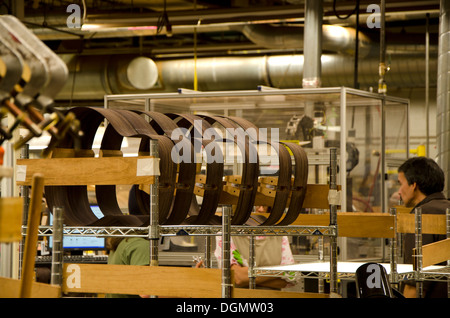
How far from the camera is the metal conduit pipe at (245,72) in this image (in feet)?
23.7

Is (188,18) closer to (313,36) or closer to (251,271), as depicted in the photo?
(313,36)

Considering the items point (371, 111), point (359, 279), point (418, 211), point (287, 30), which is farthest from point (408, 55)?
point (359, 279)

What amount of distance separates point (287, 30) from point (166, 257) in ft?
8.60

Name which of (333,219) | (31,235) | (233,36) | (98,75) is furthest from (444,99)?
(233,36)

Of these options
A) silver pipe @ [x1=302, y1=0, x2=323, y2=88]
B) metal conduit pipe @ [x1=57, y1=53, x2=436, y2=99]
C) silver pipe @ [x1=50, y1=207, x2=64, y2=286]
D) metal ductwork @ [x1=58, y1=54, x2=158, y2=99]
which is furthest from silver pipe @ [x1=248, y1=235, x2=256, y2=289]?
metal ductwork @ [x1=58, y1=54, x2=158, y2=99]

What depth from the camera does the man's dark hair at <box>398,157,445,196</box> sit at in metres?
4.15

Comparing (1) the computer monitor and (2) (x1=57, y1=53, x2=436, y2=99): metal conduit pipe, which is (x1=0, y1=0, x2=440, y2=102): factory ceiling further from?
(1) the computer monitor

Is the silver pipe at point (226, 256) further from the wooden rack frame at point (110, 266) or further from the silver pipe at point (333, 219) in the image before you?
the silver pipe at point (333, 219)

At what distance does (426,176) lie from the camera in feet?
13.6

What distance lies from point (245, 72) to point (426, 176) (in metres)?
3.58

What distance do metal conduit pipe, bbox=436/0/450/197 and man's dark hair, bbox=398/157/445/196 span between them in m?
0.87

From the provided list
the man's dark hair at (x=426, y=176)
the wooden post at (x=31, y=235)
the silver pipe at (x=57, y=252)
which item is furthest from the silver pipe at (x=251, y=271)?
the wooden post at (x=31, y=235)

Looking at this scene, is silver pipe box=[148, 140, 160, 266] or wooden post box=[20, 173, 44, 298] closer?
wooden post box=[20, 173, 44, 298]

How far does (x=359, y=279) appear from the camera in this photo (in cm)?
216
